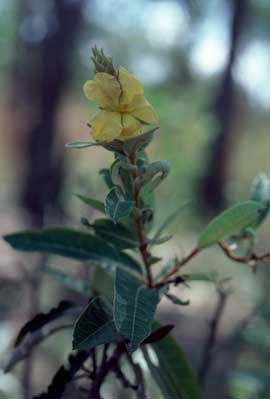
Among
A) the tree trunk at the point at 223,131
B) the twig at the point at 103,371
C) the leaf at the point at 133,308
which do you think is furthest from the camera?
the tree trunk at the point at 223,131

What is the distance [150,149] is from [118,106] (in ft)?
7.62

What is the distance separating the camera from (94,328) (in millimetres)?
617

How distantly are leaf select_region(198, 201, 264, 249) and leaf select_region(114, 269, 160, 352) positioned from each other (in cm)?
10

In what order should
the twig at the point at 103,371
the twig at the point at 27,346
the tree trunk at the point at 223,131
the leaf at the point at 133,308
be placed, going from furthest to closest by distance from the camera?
the tree trunk at the point at 223,131 < the twig at the point at 27,346 < the twig at the point at 103,371 < the leaf at the point at 133,308

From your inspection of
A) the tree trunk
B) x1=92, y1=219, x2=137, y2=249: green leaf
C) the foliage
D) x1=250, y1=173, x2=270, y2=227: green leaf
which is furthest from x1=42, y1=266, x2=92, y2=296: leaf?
the tree trunk

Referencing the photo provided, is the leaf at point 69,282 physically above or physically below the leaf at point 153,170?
below

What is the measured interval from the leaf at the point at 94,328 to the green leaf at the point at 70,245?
0.46 feet

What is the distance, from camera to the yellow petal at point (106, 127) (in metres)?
0.58

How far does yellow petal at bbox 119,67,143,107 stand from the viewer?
58cm

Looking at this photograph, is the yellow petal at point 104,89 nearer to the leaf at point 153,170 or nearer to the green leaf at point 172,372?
the leaf at point 153,170

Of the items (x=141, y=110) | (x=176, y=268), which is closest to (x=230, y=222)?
(x=176, y=268)

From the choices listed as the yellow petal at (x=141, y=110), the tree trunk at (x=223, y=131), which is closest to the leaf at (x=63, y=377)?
the yellow petal at (x=141, y=110)

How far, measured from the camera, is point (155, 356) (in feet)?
2.55

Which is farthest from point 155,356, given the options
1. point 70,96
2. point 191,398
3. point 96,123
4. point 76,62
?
point 70,96
